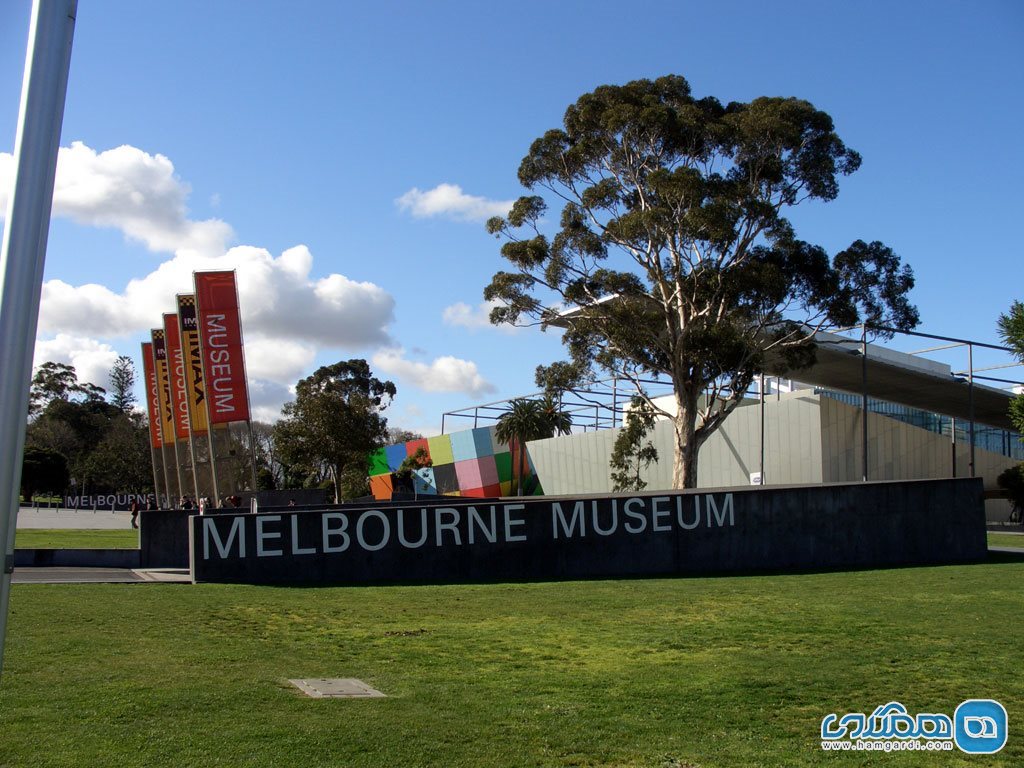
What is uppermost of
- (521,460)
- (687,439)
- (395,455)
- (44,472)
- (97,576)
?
(687,439)

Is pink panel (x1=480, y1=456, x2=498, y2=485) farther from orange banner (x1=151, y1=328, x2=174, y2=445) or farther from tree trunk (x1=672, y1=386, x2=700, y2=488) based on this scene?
tree trunk (x1=672, y1=386, x2=700, y2=488)

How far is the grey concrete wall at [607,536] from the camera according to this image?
15406 millimetres

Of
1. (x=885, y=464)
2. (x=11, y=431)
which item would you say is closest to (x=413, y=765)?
(x=11, y=431)

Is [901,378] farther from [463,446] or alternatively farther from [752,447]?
[463,446]

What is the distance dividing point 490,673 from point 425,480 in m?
66.0

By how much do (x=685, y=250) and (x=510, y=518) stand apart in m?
20.5

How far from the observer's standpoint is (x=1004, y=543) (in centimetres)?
2692

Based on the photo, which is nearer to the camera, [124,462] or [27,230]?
[27,230]

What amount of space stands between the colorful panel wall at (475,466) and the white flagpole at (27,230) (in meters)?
65.6

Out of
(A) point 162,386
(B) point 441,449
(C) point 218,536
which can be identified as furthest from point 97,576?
(B) point 441,449

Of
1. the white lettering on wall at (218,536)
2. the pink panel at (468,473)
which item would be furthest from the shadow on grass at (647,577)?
the pink panel at (468,473)

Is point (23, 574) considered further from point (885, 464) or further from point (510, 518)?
point (885, 464)

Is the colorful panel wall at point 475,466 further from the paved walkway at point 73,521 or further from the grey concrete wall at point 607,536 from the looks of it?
the grey concrete wall at point 607,536

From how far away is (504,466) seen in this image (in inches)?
2798
